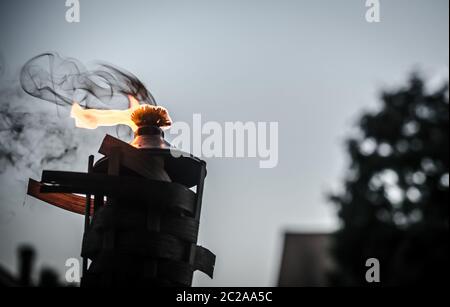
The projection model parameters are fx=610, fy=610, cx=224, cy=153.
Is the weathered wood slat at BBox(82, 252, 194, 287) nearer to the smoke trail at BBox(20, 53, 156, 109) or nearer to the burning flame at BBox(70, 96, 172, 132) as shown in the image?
the burning flame at BBox(70, 96, 172, 132)

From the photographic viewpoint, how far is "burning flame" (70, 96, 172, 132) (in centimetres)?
284

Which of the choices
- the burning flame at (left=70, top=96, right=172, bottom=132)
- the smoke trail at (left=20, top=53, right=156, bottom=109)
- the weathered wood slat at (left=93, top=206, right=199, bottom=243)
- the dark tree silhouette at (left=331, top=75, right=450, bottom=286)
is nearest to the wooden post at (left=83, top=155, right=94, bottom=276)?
the weathered wood slat at (left=93, top=206, right=199, bottom=243)

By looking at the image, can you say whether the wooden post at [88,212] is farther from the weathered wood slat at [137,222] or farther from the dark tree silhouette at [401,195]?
the dark tree silhouette at [401,195]

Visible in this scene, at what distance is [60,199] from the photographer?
2814mm

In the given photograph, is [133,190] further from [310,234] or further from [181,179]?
[310,234]

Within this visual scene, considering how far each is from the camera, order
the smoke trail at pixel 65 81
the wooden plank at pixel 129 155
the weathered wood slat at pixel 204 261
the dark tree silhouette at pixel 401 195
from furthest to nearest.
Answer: the dark tree silhouette at pixel 401 195 → the smoke trail at pixel 65 81 → the weathered wood slat at pixel 204 261 → the wooden plank at pixel 129 155

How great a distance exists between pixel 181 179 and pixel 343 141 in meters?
19.1

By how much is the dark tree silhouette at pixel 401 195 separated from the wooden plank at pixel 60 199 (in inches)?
593

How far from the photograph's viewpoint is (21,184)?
2871 millimetres

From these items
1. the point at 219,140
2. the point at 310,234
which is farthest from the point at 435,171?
the point at 219,140

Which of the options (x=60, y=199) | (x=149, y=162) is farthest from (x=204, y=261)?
(x=60, y=199)

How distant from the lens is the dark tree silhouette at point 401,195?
17250 millimetres

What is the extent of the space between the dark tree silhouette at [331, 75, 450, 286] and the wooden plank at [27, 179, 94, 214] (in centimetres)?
1506

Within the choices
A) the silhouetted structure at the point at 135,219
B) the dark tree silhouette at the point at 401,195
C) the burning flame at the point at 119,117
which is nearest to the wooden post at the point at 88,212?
the silhouetted structure at the point at 135,219
